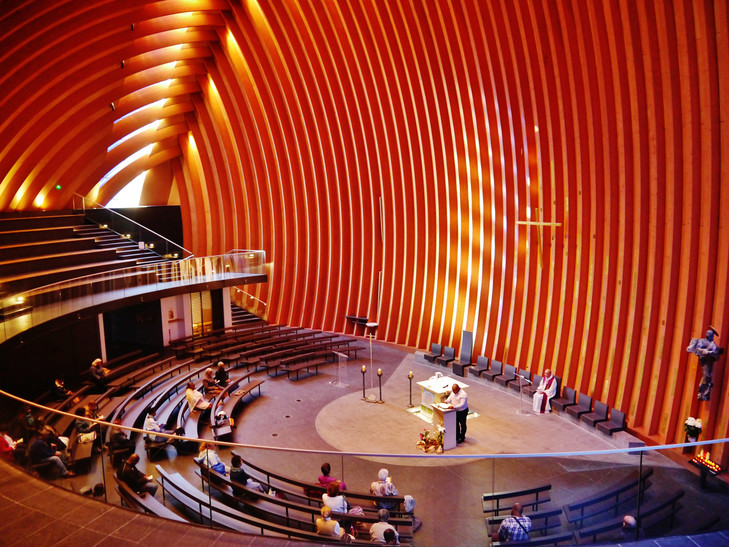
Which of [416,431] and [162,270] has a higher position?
[162,270]

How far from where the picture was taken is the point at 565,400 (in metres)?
12.9

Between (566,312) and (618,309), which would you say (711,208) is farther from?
(566,312)

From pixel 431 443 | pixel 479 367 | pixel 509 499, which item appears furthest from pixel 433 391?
pixel 509 499

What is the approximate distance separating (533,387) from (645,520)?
346 inches

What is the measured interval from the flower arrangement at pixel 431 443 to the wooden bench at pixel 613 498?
5.60 metres

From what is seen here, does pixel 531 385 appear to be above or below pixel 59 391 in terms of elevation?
below

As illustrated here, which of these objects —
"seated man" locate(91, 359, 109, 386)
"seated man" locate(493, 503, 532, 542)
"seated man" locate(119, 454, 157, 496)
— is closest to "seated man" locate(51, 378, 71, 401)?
"seated man" locate(91, 359, 109, 386)

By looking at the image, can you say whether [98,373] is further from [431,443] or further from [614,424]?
[614,424]

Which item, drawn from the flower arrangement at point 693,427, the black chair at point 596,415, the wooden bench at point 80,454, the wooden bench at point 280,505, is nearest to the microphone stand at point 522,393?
the black chair at point 596,415

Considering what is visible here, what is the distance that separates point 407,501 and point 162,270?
1224 cm

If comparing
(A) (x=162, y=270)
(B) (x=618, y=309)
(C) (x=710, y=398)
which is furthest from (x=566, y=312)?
(A) (x=162, y=270)

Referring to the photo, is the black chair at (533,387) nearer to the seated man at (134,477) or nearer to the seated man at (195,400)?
the seated man at (195,400)

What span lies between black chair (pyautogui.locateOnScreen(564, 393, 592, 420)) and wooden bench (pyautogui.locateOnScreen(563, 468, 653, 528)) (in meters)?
6.79

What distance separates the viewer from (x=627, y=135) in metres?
11.3
